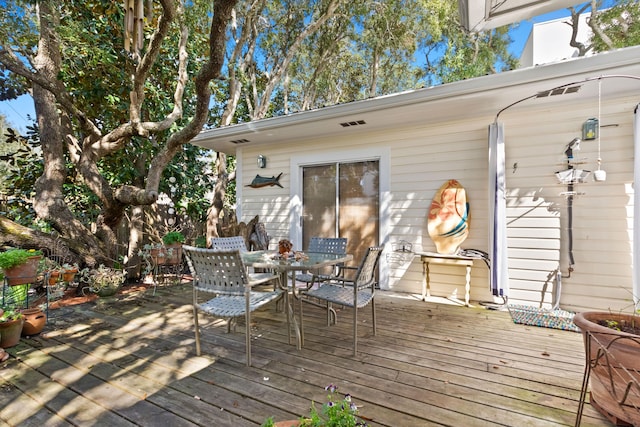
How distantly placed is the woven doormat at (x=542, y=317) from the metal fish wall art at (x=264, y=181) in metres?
3.97

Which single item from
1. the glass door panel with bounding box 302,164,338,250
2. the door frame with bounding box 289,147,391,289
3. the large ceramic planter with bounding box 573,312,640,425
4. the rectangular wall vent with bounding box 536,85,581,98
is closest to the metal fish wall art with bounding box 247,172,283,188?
the door frame with bounding box 289,147,391,289

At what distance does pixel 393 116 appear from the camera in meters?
3.88

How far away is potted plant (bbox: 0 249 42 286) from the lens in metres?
2.82

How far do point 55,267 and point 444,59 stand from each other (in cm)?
1153

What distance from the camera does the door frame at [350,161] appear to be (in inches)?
175

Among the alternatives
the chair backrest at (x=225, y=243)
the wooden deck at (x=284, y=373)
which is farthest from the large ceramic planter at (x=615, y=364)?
the chair backrest at (x=225, y=243)

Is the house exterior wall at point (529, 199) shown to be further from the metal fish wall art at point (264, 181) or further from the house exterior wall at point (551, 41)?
the house exterior wall at point (551, 41)

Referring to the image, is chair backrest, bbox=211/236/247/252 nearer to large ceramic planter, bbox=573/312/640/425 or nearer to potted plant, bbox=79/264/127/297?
potted plant, bbox=79/264/127/297

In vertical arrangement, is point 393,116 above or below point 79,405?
above

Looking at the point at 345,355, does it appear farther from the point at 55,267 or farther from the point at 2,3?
the point at 2,3

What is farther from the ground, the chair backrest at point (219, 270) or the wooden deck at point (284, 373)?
the chair backrest at point (219, 270)

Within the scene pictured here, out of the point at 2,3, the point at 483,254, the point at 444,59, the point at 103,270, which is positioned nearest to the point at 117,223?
the point at 103,270

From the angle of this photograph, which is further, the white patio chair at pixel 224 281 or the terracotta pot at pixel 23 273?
the terracotta pot at pixel 23 273

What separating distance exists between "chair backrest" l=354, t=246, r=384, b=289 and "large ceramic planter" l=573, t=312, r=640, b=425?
136 centimetres
